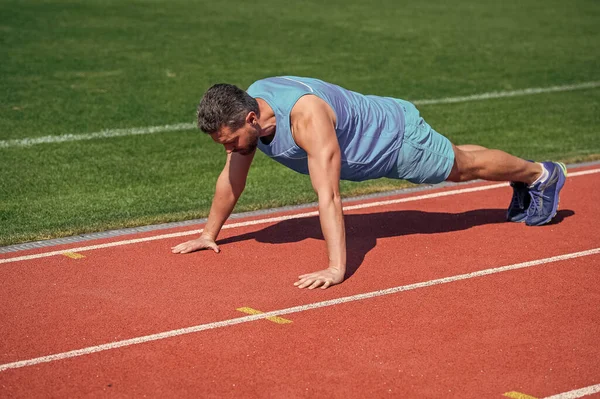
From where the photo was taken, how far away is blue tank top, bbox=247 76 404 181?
670cm

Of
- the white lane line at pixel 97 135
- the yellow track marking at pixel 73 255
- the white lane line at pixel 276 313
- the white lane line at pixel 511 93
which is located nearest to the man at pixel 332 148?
the white lane line at pixel 276 313

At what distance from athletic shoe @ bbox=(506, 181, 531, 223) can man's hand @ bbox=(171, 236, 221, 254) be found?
102 inches

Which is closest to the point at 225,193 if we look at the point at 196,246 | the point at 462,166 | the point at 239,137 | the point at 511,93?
the point at 196,246

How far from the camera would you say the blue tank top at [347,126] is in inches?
264

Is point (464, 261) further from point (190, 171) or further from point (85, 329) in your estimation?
point (190, 171)

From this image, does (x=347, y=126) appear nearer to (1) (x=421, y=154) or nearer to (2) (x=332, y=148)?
(2) (x=332, y=148)

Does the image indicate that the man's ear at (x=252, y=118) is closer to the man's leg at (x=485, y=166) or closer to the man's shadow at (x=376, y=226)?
the man's shadow at (x=376, y=226)

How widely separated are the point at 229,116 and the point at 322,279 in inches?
50.1

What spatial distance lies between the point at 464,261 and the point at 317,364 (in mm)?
2272

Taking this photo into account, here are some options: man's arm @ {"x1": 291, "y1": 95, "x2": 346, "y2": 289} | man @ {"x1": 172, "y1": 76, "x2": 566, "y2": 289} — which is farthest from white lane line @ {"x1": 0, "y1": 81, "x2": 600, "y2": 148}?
man's arm @ {"x1": 291, "y1": 95, "x2": 346, "y2": 289}

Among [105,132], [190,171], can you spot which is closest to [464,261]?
[190,171]

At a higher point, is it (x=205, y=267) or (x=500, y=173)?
(x=500, y=173)

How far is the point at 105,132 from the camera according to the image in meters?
12.0

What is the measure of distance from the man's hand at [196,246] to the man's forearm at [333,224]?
1201 millimetres
